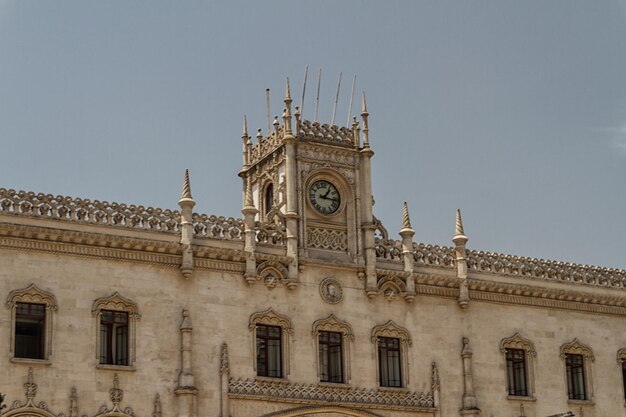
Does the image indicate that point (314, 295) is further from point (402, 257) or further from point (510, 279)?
point (510, 279)

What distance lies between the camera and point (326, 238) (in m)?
42.1

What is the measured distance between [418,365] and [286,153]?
8266 mm

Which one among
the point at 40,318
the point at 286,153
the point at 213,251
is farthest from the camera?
the point at 286,153

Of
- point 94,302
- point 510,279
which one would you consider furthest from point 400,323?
point 94,302

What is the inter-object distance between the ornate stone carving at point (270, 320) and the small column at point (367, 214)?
324 cm

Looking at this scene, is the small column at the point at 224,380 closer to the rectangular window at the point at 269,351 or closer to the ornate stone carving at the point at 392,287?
the rectangular window at the point at 269,351

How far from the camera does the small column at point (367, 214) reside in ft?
138

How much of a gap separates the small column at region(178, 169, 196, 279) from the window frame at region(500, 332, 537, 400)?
11963mm

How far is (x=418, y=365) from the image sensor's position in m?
42.3

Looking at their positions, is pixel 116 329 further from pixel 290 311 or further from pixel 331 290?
pixel 331 290

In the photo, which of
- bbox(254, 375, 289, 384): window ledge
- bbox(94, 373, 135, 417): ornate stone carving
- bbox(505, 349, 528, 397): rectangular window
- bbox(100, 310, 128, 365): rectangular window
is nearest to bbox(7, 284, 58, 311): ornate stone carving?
bbox(100, 310, 128, 365): rectangular window

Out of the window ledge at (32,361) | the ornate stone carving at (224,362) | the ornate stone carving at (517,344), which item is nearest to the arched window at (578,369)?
the ornate stone carving at (517,344)

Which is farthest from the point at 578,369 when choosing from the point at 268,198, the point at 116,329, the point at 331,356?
the point at 116,329

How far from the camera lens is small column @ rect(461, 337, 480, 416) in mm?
42438
